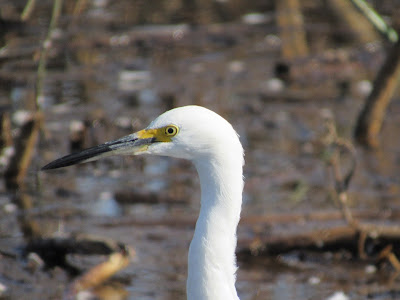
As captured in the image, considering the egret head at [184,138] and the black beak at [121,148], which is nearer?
the egret head at [184,138]

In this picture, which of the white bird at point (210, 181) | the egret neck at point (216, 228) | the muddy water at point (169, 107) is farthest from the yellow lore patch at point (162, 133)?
the muddy water at point (169, 107)

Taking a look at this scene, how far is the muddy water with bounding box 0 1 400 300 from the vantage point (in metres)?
6.38

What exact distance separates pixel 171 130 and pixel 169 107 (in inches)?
253

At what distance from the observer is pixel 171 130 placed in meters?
3.72

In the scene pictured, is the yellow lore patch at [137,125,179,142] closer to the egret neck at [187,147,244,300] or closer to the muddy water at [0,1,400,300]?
the egret neck at [187,147,244,300]

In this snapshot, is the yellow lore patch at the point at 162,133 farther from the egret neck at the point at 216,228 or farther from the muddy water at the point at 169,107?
the muddy water at the point at 169,107

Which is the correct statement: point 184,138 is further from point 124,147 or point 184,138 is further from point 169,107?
point 169,107

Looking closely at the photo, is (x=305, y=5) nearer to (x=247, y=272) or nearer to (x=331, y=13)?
(x=331, y=13)

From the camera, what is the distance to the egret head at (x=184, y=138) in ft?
11.9

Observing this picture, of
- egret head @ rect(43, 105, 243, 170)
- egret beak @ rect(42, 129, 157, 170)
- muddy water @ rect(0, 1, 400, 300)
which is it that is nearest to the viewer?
egret head @ rect(43, 105, 243, 170)

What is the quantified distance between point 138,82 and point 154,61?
3.25ft

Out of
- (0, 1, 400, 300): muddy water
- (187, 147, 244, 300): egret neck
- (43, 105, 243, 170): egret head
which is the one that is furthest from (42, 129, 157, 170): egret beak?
(0, 1, 400, 300): muddy water

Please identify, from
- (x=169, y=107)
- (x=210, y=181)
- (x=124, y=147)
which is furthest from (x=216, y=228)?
(x=169, y=107)

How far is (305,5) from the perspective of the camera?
50.4 feet
